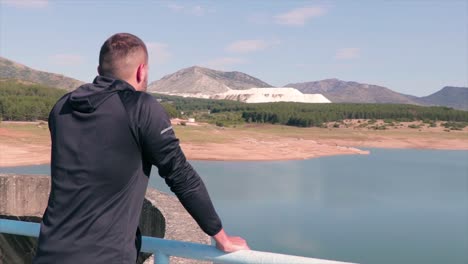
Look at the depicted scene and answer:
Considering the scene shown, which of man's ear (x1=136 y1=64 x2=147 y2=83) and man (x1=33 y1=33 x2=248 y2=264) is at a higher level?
man's ear (x1=136 y1=64 x2=147 y2=83)

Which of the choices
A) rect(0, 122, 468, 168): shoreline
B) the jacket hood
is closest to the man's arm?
the jacket hood

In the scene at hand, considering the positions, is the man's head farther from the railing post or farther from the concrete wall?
the concrete wall

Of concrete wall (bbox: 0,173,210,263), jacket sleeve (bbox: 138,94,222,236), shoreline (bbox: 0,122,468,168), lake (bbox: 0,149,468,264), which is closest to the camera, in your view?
jacket sleeve (bbox: 138,94,222,236)

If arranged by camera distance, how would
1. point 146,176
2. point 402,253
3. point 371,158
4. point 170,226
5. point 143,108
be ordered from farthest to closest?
point 371,158 → point 402,253 → point 170,226 → point 146,176 → point 143,108

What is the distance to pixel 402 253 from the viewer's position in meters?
17.0

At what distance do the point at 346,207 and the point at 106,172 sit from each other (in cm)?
2445

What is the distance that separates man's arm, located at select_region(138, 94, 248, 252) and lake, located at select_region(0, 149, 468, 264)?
49.3 ft

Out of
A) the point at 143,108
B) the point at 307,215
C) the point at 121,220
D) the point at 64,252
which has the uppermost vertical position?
the point at 143,108

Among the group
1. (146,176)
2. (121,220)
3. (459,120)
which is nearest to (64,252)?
(121,220)

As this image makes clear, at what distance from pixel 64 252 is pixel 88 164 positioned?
0.36 m

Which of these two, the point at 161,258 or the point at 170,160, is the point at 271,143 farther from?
the point at 170,160

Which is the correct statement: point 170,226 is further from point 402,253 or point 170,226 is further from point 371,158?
point 371,158

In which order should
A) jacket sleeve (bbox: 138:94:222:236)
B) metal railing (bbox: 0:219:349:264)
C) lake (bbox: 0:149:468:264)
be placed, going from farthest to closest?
lake (bbox: 0:149:468:264)
metal railing (bbox: 0:219:349:264)
jacket sleeve (bbox: 138:94:222:236)

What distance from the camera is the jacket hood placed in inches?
72.7
